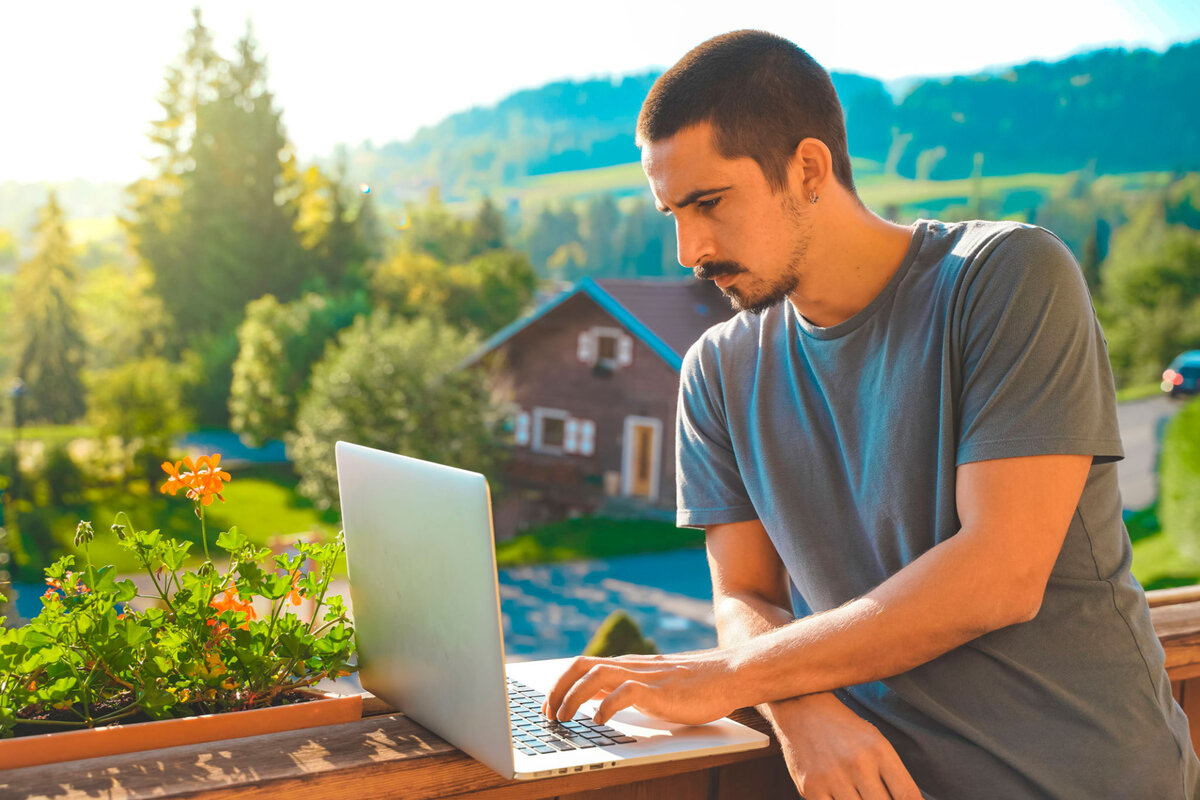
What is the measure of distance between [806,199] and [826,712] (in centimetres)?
40

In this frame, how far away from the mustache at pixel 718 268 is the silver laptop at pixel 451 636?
1.07 feet

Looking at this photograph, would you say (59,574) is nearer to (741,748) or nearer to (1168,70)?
(741,748)

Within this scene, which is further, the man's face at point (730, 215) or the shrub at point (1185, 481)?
the shrub at point (1185, 481)

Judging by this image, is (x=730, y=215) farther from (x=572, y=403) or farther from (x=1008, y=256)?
(x=572, y=403)

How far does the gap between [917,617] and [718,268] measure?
323mm

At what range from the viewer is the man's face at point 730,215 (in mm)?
801

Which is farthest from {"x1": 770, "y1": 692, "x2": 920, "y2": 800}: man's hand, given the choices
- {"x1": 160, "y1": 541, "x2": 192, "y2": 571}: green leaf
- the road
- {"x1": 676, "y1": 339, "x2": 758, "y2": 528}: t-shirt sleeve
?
the road

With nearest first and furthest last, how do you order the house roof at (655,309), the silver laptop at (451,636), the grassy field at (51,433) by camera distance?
1. the silver laptop at (451,636)
2. the house roof at (655,309)
3. the grassy field at (51,433)

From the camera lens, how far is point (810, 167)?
817 millimetres

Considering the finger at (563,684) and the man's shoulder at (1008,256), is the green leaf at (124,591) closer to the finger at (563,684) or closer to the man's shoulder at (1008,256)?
the finger at (563,684)

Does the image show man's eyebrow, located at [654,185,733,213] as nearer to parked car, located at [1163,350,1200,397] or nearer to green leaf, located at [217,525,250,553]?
green leaf, located at [217,525,250,553]

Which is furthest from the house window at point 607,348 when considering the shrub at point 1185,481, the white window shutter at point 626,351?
the shrub at point 1185,481

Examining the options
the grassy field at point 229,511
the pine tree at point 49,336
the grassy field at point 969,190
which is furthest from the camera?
the pine tree at point 49,336

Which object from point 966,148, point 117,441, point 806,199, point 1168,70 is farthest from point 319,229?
point 806,199
